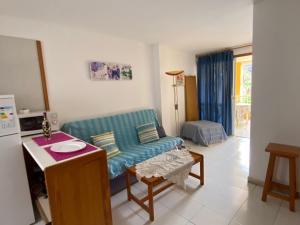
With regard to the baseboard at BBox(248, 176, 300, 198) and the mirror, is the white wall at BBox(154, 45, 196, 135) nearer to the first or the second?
the baseboard at BBox(248, 176, 300, 198)

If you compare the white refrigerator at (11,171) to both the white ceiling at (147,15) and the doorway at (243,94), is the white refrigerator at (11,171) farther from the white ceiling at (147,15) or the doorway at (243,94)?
the doorway at (243,94)

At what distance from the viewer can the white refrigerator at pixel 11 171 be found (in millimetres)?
1562

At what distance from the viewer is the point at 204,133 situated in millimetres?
3836

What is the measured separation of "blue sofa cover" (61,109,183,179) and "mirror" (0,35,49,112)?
1.70 ft

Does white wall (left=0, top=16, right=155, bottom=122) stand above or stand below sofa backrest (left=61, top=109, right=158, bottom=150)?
above

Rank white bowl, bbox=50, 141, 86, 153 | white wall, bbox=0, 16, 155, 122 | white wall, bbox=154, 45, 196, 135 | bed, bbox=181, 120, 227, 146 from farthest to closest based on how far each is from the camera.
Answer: bed, bbox=181, 120, 227, 146, white wall, bbox=154, 45, 196, 135, white wall, bbox=0, 16, 155, 122, white bowl, bbox=50, 141, 86, 153

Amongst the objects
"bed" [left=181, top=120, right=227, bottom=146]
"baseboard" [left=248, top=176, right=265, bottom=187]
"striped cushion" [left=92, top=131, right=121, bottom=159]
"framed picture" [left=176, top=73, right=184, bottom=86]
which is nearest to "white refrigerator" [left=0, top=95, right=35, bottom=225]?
"striped cushion" [left=92, top=131, right=121, bottom=159]

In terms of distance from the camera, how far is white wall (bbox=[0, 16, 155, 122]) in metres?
2.23

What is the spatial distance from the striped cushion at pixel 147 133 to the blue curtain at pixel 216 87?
7.46 feet

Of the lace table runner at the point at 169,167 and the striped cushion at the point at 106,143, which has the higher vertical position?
the striped cushion at the point at 106,143

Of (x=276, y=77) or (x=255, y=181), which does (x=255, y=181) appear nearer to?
(x=255, y=181)

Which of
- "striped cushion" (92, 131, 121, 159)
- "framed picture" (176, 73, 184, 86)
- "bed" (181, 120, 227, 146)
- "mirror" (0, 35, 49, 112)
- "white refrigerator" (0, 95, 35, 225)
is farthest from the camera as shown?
"framed picture" (176, 73, 184, 86)

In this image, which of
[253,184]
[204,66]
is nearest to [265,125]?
[253,184]

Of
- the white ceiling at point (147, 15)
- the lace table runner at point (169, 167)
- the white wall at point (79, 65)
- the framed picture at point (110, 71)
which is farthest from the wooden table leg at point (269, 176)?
the framed picture at point (110, 71)
